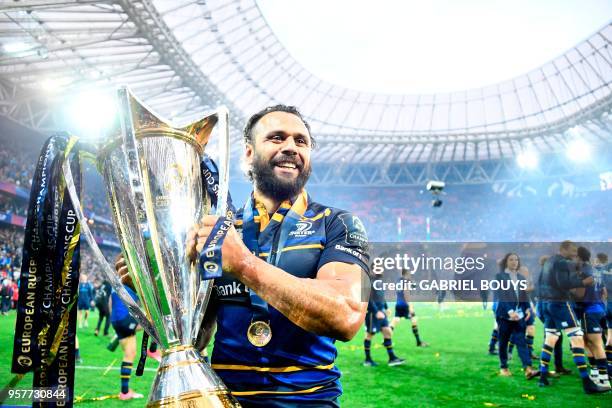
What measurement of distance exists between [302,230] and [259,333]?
0.41 meters

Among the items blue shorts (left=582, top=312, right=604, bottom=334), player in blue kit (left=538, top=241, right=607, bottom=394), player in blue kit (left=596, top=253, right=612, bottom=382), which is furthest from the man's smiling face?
player in blue kit (left=596, top=253, right=612, bottom=382)

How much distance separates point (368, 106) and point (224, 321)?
36785mm

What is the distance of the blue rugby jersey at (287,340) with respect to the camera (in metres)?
1.64

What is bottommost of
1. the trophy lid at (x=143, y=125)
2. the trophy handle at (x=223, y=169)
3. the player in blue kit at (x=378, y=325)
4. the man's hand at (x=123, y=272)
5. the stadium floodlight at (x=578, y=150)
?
the player in blue kit at (x=378, y=325)

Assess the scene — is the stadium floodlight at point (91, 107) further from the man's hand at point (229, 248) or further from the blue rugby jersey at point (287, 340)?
the man's hand at point (229, 248)

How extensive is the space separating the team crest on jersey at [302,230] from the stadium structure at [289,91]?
15.8 m

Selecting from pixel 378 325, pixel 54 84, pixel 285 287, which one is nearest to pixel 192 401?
pixel 285 287

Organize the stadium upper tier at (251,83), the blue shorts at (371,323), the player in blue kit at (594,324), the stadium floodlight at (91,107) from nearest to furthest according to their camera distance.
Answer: the player in blue kit at (594,324) < the blue shorts at (371,323) < the stadium upper tier at (251,83) < the stadium floodlight at (91,107)

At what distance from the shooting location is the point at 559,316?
7.40 metres

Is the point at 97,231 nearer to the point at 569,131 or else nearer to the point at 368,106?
the point at 368,106

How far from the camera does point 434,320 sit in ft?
61.4

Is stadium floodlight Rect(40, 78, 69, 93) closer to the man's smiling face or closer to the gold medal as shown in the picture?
the man's smiling face

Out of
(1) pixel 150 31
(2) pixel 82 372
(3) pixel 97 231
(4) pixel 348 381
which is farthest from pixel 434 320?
(3) pixel 97 231

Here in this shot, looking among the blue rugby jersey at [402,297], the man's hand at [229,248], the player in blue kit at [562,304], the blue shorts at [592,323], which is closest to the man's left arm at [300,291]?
the man's hand at [229,248]
